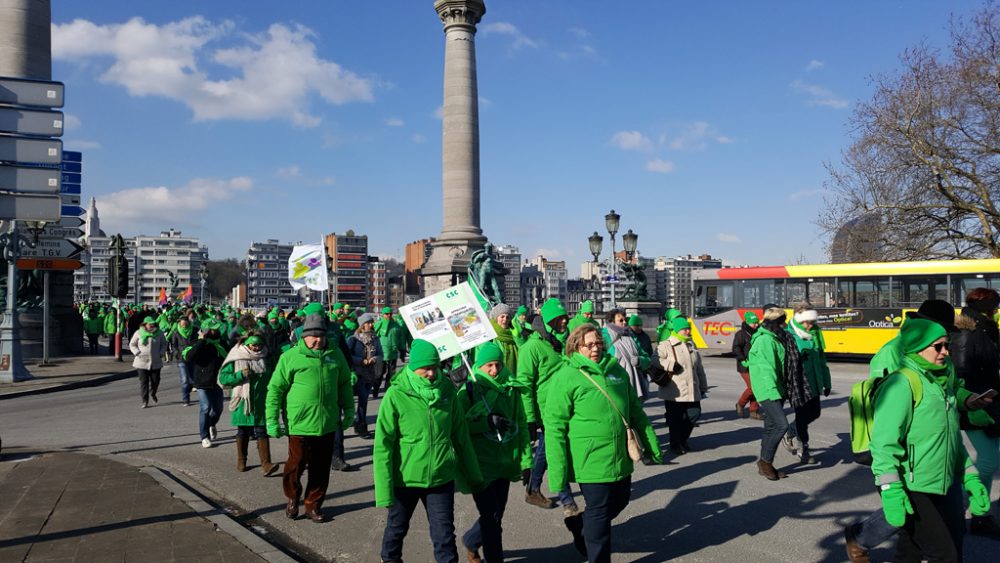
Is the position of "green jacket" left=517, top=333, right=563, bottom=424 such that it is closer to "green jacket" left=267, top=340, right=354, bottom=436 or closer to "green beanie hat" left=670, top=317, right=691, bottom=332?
"green jacket" left=267, top=340, right=354, bottom=436


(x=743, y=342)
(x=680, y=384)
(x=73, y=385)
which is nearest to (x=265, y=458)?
(x=680, y=384)

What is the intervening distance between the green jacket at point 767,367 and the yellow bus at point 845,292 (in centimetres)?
1452

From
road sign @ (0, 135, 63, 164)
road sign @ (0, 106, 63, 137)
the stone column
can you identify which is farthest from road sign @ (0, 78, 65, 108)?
the stone column

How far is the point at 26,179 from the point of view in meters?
9.12

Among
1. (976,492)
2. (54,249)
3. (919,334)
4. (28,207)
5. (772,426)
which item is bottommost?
(772,426)

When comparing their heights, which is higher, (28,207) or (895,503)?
(28,207)

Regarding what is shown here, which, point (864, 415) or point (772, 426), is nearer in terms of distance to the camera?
point (864, 415)

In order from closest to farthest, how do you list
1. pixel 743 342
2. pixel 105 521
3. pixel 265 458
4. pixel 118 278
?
1. pixel 105 521
2. pixel 265 458
3. pixel 743 342
4. pixel 118 278

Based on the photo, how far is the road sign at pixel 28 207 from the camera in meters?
9.05

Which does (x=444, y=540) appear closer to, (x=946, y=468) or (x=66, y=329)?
(x=946, y=468)

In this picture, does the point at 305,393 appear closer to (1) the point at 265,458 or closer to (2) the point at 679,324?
(1) the point at 265,458

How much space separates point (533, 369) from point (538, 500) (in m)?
1.26

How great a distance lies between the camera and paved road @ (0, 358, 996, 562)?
5719 millimetres

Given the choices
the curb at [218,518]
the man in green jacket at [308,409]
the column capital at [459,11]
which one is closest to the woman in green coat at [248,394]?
the curb at [218,518]
